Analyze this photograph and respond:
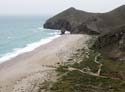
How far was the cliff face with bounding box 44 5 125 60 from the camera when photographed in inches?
2223

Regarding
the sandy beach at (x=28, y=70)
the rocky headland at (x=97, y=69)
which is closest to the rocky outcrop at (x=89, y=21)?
the rocky headland at (x=97, y=69)

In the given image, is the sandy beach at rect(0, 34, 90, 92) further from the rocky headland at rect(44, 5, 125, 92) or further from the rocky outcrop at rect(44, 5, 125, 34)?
the rocky outcrop at rect(44, 5, 125, 34)

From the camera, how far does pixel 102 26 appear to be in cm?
9469

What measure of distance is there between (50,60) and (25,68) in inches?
234

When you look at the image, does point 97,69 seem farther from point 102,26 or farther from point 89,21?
point 89,21

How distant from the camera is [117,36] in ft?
191

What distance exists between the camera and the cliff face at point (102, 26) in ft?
185

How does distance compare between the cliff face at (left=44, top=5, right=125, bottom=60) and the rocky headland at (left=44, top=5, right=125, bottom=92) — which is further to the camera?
the cliff face at (left=44, top=5, right=125, bottom=60)

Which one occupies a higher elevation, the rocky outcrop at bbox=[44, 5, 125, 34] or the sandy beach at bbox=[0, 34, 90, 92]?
the rocky outcrop at bbox=[44, 5, 125, 34]

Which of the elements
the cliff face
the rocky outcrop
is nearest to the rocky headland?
the cliff face

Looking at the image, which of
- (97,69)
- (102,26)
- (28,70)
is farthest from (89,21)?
→ (97,69)

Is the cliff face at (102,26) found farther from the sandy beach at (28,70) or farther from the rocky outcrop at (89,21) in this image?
the sandy beach at (28,70)

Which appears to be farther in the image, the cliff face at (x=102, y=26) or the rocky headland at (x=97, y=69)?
the cliff face at (x=102, y=26)

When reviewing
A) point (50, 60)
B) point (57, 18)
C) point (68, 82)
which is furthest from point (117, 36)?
point (57, 18)
